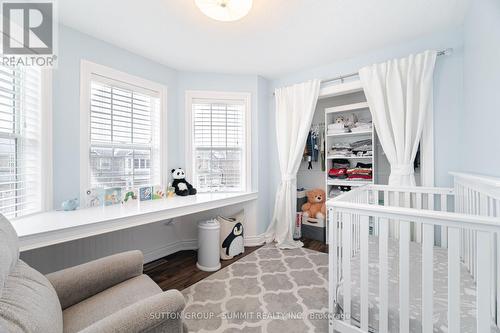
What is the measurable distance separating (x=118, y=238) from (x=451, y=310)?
2552 millimetres

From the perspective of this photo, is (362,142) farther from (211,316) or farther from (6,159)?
A: (6,159)

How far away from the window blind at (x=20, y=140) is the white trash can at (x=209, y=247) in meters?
1.40

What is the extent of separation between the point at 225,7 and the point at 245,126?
1626 mm

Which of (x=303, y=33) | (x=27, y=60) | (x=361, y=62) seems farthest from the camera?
(x=361, y=62)

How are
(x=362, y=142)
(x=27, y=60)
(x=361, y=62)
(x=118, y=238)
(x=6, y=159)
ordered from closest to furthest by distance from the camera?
(x=6, y=159), (x=27, y=60), (x=118, y=238), (x=361, y=62), (x=362, y=142)

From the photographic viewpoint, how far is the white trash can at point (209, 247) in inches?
90.0

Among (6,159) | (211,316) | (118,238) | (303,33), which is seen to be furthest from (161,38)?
(211,316)

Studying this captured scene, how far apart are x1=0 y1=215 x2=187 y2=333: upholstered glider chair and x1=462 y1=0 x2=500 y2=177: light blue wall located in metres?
1.98

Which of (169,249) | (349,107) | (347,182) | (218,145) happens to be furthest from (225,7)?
(169,249)

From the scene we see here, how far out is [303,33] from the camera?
2.00 meters

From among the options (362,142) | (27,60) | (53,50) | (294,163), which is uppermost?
(53,50)

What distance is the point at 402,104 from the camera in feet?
6.79

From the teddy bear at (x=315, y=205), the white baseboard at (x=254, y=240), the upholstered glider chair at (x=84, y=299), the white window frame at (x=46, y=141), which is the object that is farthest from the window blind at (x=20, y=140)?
the teddy bear at (x=315, y=205)

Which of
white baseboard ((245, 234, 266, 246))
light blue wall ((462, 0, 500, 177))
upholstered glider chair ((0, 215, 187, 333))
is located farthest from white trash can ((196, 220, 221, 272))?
light blue wall ((462, 0, 500, 177))
